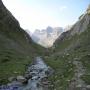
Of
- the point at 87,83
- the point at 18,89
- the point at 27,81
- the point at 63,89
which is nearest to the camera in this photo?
the point at 63,89

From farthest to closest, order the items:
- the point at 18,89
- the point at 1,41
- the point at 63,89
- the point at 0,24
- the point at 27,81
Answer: the point at 0,24 < the point at 1,41 < the point at 27,81 < the point at 18,89 < the point at 63,89

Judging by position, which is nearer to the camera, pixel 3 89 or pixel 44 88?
pixel 44 88

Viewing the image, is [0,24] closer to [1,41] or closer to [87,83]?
[1,41]

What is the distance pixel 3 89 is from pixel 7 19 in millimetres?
Answer: 158326

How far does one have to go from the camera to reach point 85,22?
197 meters

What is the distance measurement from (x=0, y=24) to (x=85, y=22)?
66052 millimetres

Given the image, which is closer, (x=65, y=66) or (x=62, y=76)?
(x=62, y=76)

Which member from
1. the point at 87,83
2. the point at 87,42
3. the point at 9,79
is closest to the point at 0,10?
the point at 87,42

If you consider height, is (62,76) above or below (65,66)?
below

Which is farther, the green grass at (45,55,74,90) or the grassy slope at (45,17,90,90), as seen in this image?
the grassy slope at (45,17,90,90)

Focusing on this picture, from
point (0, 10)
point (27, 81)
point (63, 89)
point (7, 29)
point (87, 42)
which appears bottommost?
point (63, 89)

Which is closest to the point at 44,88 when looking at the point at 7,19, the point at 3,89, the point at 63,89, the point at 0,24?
the point at 63,89

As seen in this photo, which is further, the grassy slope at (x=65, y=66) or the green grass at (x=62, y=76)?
the grassy slope at (x=65, y=66)

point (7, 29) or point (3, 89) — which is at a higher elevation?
point (7, 29)
